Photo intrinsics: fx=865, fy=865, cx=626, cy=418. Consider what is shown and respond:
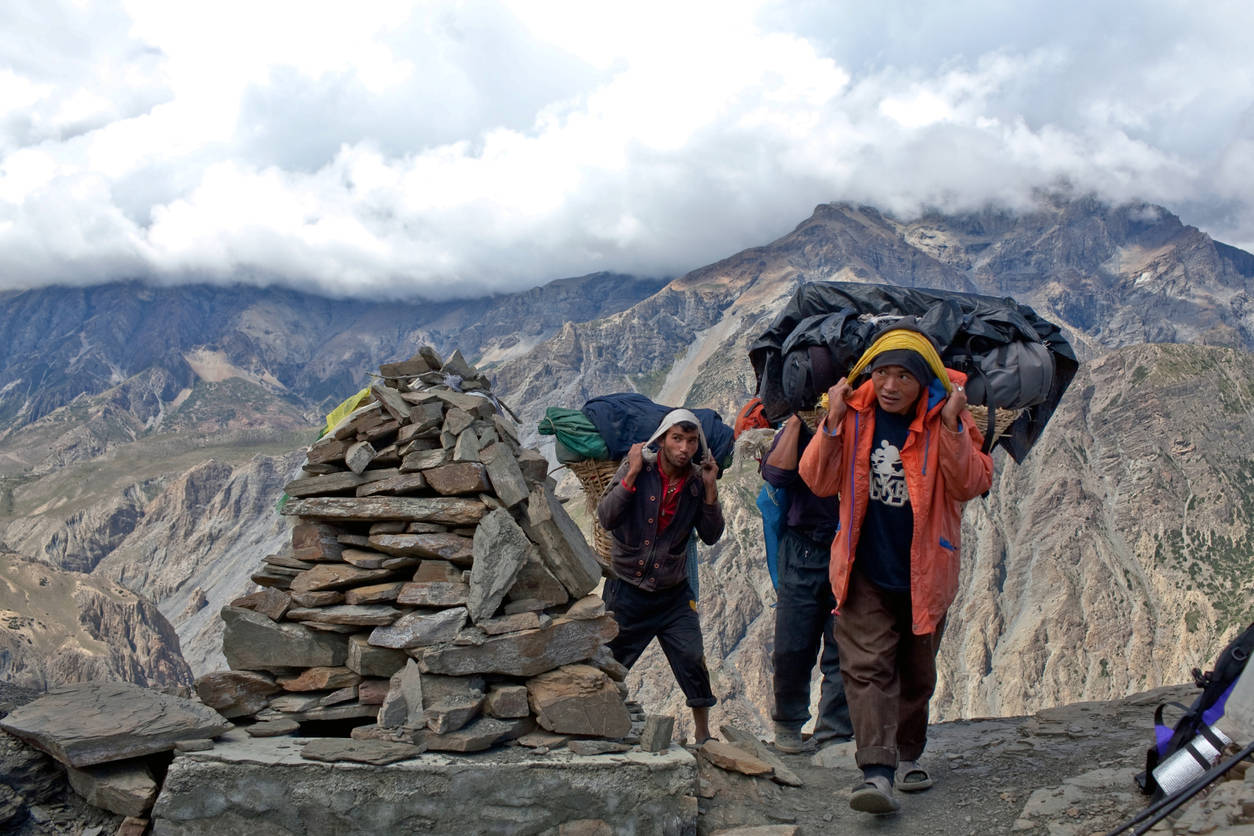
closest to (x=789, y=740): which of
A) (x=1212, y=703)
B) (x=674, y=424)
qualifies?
(x=674, y=424)

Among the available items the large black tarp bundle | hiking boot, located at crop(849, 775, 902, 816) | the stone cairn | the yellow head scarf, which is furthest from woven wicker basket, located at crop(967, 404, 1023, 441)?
the stone cairn

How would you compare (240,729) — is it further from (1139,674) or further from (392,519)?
(1139,674)

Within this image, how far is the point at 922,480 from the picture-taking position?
15.5 ft

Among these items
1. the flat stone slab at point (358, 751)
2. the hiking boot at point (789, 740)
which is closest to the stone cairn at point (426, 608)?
the flat stone slab at point (358, 751)

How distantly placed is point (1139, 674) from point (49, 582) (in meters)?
126

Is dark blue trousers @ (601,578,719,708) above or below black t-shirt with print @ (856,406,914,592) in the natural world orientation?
below

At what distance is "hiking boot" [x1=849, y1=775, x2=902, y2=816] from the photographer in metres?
4.68

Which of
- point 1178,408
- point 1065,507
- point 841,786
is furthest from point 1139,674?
point 841,786

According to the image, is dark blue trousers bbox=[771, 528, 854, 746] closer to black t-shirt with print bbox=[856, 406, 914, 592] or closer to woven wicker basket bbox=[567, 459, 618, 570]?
woven wicker basket bbox=[567, 459, 618, 570]

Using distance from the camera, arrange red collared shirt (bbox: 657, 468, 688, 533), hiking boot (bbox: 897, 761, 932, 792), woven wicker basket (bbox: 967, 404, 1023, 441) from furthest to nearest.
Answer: red collared shirt (bbox: 657, 468, 688, 533) → woven wicker basket (bbox: 967, 404, 1023, 441) → hiking boot (bbox: 897, 761, 932, 792)

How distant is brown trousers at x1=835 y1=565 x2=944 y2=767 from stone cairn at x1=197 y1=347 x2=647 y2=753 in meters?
1.40

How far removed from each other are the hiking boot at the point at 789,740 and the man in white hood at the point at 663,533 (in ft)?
2.03

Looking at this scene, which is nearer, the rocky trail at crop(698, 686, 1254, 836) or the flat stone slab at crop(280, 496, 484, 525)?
the rocky trail at crop(698, 686, 1254, 836)

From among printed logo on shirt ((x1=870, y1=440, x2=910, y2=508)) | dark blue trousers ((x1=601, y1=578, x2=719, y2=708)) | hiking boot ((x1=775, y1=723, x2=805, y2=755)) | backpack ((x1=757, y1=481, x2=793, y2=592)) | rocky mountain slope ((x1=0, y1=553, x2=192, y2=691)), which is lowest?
rocky mountain slope ((x1=0, y1=553, x2=192, y2=691))
